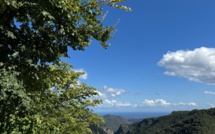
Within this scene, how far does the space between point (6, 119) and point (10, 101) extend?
1.37 metres

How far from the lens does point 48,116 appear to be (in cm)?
1816

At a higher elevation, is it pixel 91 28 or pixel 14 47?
pixel 91 28

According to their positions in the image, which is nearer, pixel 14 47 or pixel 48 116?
pixel 14 47

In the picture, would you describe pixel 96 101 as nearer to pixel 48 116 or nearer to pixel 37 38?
pixel 48 116

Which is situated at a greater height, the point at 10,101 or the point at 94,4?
the point at 94,4

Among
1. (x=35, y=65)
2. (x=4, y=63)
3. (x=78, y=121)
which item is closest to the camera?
(x=4, y=63)

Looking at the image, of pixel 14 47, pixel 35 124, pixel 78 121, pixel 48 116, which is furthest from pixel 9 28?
pixel 78 121

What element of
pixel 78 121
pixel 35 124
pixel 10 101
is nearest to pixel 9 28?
pixel 10 101

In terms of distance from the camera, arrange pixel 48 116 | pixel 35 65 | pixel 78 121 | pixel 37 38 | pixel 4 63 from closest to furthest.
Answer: pixel 4 63 < pixel 35 65 < pixel 37 38 < pixel 48 116 < pixel 78 121

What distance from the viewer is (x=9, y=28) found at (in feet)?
37.4

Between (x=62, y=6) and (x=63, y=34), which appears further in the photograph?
(x=63, y=34)

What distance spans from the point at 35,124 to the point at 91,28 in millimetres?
4093

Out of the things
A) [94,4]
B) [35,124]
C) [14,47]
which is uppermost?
[94,4]

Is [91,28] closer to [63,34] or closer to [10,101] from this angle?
[63,34]
